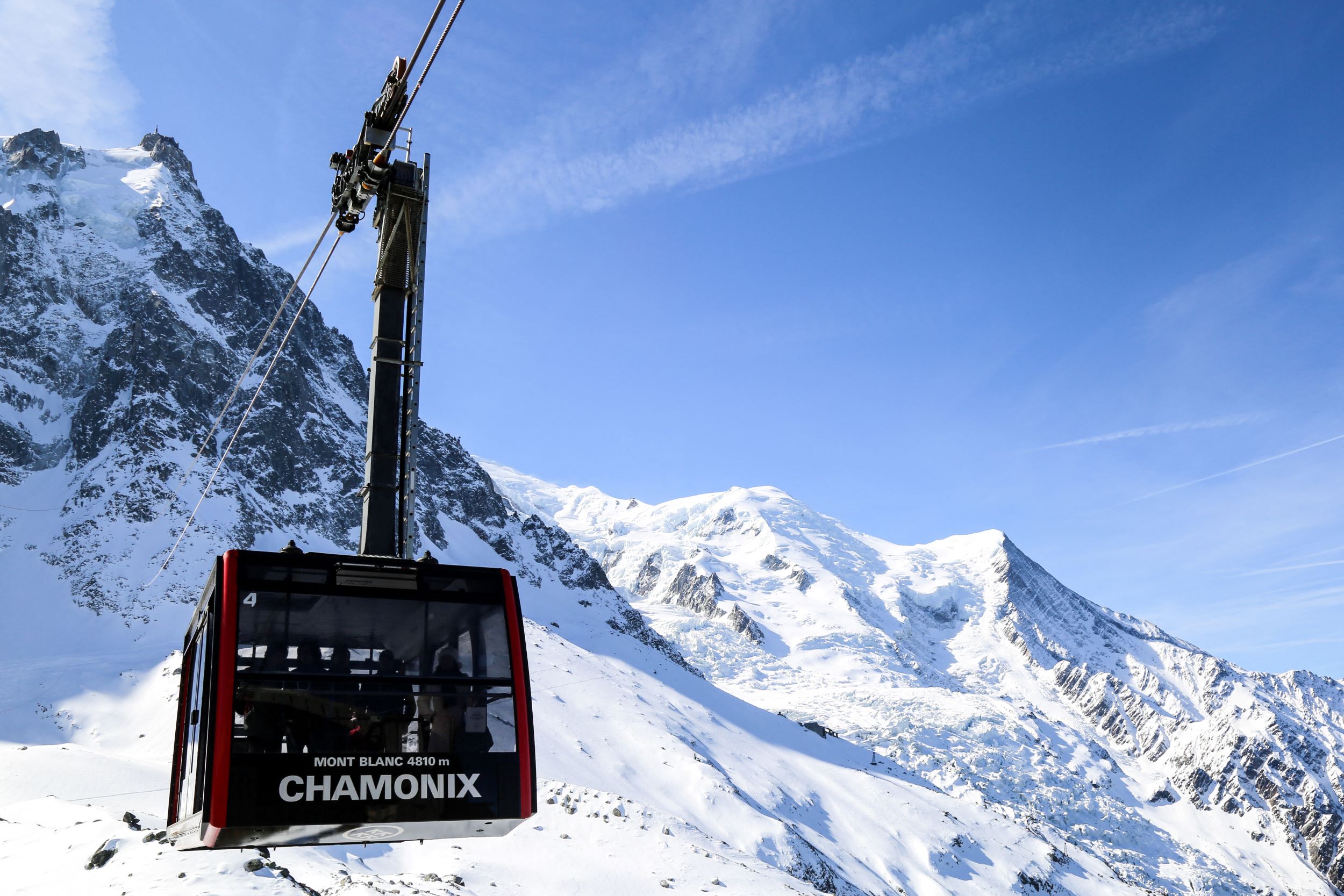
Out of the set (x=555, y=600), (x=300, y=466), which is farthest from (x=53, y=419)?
(x=555, y=600)

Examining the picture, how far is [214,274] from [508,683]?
144 m

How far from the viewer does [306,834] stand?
34.8 feet

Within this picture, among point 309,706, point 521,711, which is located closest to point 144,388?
point 309,706

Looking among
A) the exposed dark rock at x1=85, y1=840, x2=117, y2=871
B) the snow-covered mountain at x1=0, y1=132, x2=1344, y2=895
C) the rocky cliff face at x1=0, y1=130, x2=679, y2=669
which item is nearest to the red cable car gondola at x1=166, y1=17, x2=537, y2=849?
the exposed dark rock at x1=85, y1=840, x2=117, y2=871

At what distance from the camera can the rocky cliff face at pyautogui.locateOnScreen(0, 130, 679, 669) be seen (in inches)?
3602

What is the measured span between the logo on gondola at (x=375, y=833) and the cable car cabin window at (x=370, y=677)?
877 mm

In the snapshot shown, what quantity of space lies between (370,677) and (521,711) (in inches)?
73.6

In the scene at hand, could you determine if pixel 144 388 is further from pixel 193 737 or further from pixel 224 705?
pixel 224 705

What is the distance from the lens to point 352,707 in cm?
1072

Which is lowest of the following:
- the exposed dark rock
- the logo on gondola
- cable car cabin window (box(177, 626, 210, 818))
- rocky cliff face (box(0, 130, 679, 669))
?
the exposed dark rock

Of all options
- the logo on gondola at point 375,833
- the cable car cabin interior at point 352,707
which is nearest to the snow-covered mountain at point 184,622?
the logo on gondola at point 375,833

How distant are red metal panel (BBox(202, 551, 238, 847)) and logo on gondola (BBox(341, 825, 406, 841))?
1.50 metres

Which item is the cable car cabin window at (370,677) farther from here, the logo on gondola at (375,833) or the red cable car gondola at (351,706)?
the logo on gondola at (375,833)

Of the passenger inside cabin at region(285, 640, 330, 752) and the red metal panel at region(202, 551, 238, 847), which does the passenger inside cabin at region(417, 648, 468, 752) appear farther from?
the red metal panel at region(202, 551, 238, 847)
